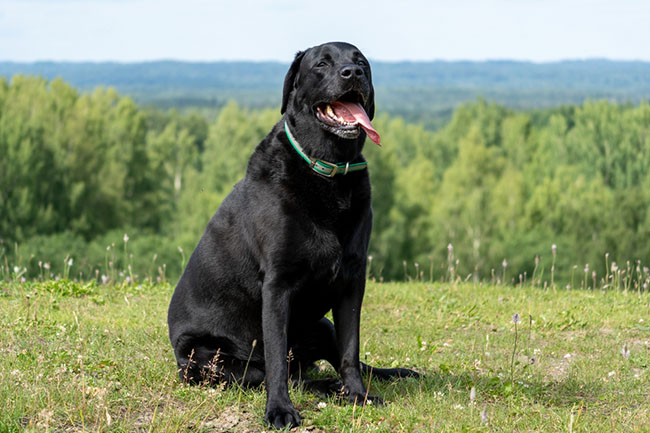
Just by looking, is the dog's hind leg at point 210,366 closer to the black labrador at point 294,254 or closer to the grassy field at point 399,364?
the black labrador at point 294,254

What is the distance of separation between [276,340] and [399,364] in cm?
196

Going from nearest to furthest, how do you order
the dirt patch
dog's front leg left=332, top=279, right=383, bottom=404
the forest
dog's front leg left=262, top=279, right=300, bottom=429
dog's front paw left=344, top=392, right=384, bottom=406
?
the dirt patch → dog's front leg left=262, top=279, right=300, bottom=429 → dog's front paw left=344, top=392, right=384, bottom=406 → dog's front leg left=332, top=279, right=383, bottom=404 → the forest

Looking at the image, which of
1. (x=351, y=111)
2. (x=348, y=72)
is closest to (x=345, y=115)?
(x=351, y=111)

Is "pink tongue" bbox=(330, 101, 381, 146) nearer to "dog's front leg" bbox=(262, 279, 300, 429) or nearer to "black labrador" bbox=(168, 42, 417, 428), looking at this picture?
"black labrador" bbox=(168, 42, 417, 428)

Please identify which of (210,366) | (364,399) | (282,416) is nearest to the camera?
(282,416)

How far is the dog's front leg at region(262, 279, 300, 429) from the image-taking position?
4.59 meters

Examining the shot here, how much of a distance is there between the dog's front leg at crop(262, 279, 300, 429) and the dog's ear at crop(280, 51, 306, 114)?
1285mm

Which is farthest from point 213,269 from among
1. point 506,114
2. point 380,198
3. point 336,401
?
point 506,114

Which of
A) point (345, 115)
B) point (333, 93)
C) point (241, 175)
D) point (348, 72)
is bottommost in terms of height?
point (241, 175)

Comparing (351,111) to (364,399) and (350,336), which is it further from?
(364,399)

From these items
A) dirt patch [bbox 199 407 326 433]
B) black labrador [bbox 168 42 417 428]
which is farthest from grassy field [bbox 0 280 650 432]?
black labrador [bbox 168 42 417 428]

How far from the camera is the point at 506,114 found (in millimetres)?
76125

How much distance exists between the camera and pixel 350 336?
4.97 metres

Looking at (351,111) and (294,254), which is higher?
(351,111)
